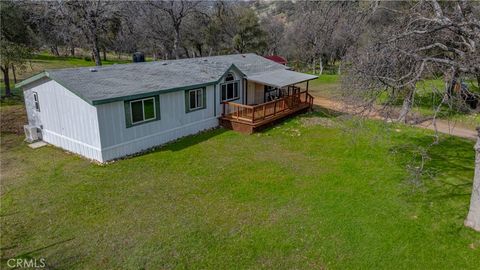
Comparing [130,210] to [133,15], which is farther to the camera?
[133,15]

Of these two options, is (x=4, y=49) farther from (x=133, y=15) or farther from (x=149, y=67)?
(x=133, y=15)

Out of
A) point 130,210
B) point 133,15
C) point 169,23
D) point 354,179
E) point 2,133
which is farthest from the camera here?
point 169,23

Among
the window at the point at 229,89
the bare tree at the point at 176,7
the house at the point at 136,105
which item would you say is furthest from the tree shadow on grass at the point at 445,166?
the bare tree at the point at 176,7

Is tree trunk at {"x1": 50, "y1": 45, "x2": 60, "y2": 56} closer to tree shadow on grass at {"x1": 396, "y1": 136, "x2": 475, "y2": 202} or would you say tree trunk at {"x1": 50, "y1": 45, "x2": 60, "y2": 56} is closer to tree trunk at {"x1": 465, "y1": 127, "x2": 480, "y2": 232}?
tree shadow on grass at {"x1": 396, "y1": 136, "x2": 475, "y2": 202}

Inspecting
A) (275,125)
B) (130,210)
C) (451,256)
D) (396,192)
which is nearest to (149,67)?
(275,125)

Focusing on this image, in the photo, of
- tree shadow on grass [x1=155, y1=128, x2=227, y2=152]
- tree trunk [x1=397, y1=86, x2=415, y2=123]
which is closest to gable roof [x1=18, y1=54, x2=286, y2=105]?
tree shadow on grass [x1=155, y1=128, x2=227, y2=152]

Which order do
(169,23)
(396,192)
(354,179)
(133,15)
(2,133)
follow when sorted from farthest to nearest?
(169,23)
(133,15)
(2,133)
(354,179)
(396,192)

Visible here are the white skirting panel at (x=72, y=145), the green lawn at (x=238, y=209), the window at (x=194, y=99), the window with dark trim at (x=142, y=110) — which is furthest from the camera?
the window at (x=194, y=99)

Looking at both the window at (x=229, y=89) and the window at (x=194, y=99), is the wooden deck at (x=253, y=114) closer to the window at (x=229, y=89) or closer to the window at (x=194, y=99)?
the window at (x=229, y=89)
